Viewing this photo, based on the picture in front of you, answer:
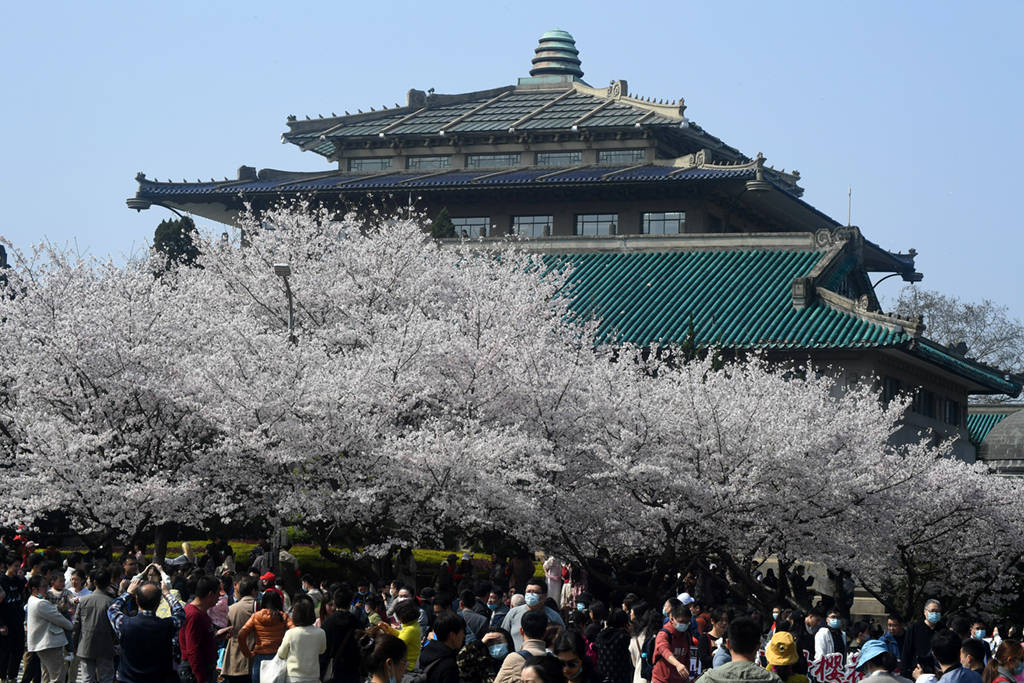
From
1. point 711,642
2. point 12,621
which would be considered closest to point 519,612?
point 711,642

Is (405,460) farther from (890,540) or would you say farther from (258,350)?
(890,540)

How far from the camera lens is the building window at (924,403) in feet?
160

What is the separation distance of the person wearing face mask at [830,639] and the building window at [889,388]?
25.1 m

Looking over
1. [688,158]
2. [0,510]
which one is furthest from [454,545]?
[688,158]

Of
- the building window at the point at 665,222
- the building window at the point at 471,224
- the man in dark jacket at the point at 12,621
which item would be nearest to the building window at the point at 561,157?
the building window at the point at 471,224

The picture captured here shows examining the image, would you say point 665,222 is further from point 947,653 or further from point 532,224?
point 947,653

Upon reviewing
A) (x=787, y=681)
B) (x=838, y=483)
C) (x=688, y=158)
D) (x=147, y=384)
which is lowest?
(x=787, y=681)

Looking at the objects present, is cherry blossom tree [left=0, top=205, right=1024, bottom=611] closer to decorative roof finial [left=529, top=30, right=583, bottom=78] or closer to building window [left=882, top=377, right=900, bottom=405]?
building window [left=882, top=377, right=900, bottom=405]

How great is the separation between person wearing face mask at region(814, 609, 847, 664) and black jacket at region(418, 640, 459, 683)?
8343 millimetres

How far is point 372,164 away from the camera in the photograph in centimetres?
6119

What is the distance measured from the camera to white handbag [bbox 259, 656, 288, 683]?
13875mm

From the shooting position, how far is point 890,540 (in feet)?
100

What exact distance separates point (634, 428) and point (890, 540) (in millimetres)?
6040

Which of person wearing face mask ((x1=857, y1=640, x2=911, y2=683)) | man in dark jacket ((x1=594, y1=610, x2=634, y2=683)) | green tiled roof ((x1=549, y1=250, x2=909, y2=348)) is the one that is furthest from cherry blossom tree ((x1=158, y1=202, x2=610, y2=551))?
person wearing face mask ((x1=857, y1=640, x2=911, y2=683))
